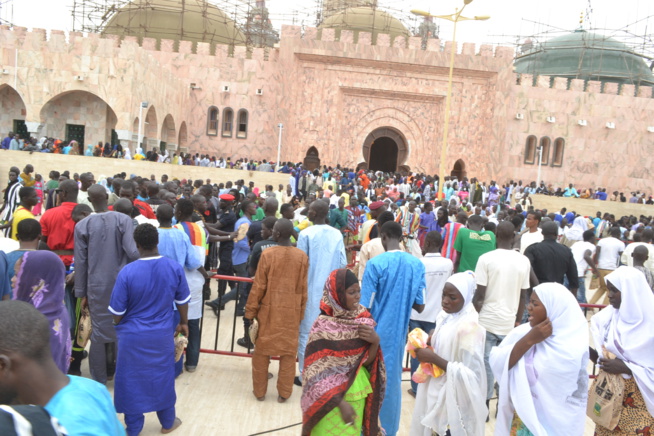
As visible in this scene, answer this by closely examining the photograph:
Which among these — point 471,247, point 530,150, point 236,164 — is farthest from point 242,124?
point 471,247

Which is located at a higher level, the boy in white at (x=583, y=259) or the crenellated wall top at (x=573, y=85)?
the crenellated wall top at (x=573, y=85)

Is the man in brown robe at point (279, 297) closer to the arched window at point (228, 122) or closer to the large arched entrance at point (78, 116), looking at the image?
the large arched entrance at point (78, 116)

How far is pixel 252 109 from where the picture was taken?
1073 inches

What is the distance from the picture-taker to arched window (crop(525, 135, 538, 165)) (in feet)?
95.8

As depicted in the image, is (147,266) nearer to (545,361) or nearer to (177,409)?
(177,409)

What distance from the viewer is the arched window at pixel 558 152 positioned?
2922cm

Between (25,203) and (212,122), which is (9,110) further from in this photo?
(25,203)

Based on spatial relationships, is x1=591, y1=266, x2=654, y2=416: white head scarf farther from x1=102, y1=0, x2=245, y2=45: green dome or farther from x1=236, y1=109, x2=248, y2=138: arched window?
x1=102, y1=0, x2=245, y2=45: green dome

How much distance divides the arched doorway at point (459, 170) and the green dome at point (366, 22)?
402 inches

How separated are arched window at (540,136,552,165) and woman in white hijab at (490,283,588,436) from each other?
27963 mm

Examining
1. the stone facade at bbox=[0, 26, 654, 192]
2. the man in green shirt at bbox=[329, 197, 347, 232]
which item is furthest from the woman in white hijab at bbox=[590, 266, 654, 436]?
the stone facade at bbox=[0, 26, 654, 192]

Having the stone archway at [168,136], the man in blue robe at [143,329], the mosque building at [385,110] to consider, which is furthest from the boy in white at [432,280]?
the stone archway at [168,136]

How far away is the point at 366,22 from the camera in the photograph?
116 ft

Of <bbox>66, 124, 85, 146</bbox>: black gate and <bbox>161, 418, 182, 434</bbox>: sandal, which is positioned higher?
<bbox>66, 124, 85, 146</bbox>: black gate
